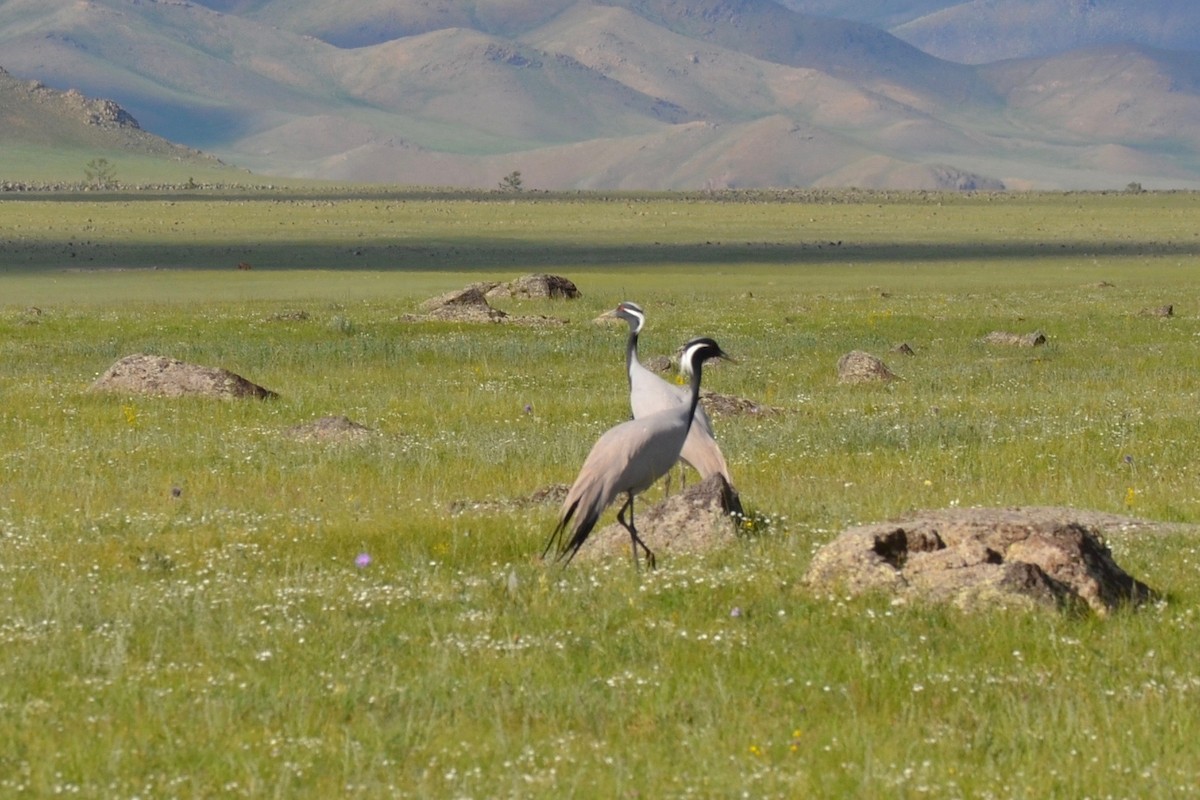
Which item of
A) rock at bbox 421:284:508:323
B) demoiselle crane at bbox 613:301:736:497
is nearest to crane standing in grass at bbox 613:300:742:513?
demoiselle crane at bbox 613:301:736:497

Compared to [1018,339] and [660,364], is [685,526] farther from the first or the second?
[1018,339]

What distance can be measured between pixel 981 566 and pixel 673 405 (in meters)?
3.24

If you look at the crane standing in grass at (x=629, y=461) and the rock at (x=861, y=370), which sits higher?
the crane standing in grass at (x=629, y=461)

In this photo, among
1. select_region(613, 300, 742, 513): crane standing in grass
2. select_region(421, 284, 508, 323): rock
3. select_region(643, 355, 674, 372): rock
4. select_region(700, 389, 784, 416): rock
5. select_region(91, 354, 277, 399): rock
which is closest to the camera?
select_region(613, 300, 742, 513): crane standing in grass

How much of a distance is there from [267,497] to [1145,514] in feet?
22.0

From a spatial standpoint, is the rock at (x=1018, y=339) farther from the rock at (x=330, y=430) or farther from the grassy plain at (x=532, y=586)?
the rock at (x=330, y=430)

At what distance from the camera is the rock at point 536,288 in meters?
42.4

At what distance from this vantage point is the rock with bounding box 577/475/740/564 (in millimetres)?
11672

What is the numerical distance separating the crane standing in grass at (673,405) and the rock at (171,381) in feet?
29.9

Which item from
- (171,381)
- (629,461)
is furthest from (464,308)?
(629,461)

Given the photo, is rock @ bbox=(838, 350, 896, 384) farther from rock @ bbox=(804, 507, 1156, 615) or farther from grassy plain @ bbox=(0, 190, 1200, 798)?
rock @ bbox=(804, 507, 1156, 615)

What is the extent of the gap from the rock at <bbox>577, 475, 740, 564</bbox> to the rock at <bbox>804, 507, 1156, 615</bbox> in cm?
142

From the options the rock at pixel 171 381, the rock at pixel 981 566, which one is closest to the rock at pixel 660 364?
the rock at pixel 171 381

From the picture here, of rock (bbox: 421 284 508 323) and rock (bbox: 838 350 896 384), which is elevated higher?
rock (bbox: 838 350 896 384)
